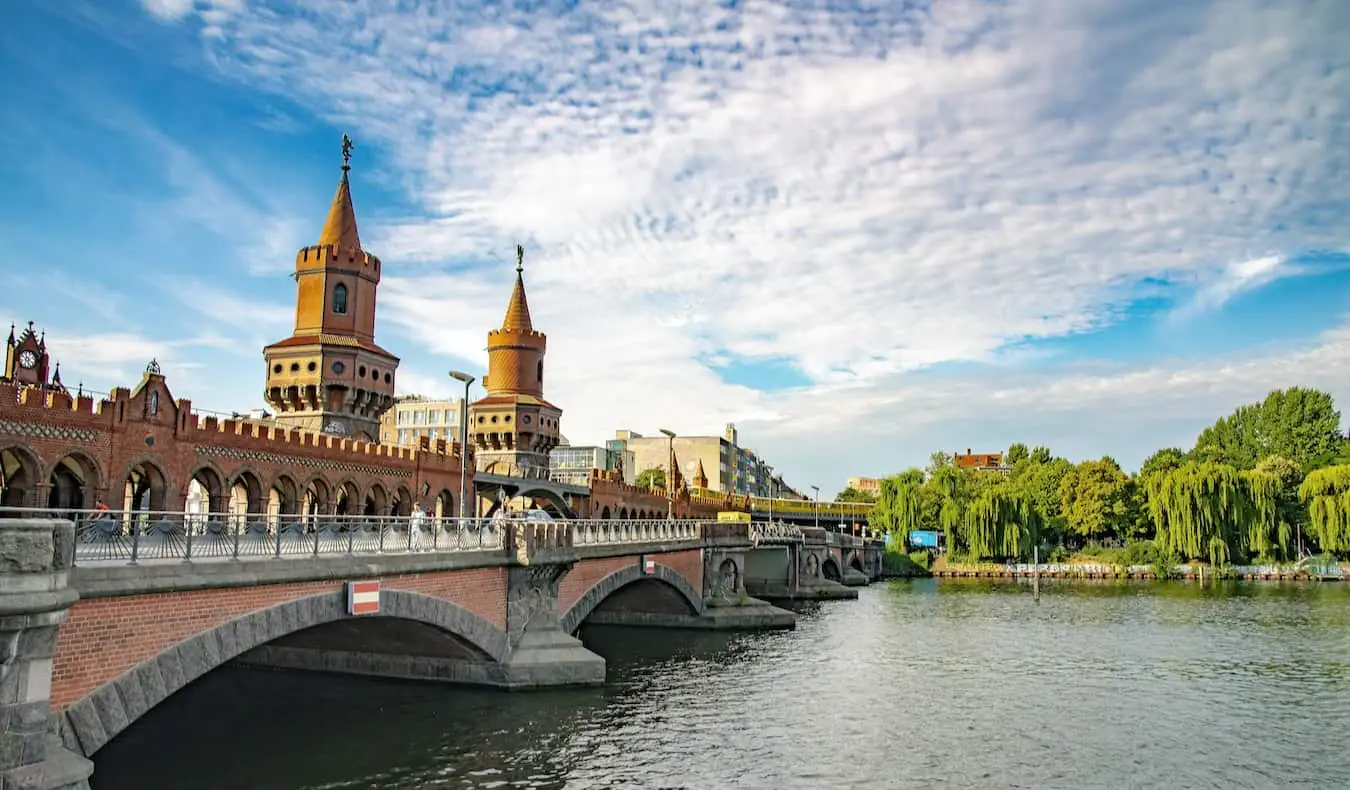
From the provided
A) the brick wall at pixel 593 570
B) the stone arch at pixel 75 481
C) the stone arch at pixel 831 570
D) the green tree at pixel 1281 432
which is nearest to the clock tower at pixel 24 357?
the stone arch at pixel 75 481

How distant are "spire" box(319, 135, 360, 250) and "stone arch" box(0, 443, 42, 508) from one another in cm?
2506

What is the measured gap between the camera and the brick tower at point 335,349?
54.5 metres

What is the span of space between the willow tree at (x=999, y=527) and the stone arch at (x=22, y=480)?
9117 cm

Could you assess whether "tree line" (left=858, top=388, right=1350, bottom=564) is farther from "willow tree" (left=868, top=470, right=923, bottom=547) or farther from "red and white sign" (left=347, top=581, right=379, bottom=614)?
"red and white sign" (left=347, top=581, right=379, bottom=614)

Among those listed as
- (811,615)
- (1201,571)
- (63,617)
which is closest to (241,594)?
(63,617)

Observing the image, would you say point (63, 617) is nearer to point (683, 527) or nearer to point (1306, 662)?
point (683, 527)

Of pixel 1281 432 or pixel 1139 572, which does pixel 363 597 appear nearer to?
pixel 1139 572

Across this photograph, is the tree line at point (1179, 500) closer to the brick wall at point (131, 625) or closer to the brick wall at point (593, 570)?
the brick wall at point (593, 570)

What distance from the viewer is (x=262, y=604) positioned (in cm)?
2111

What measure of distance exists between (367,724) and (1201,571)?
88.8 metres

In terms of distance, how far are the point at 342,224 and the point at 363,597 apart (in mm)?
38426

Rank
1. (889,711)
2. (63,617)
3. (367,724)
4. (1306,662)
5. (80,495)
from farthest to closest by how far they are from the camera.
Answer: (1306,662) < (80,495) < (889,711) < (367,724) < (63,617)

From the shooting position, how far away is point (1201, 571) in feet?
308

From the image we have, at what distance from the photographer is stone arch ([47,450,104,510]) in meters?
35.2
